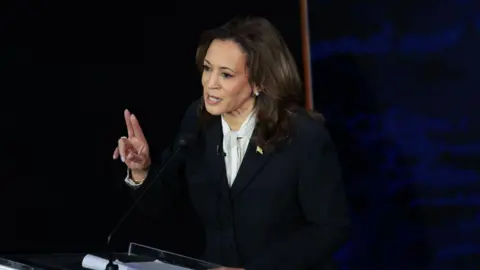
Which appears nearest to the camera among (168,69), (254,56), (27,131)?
(254,56)

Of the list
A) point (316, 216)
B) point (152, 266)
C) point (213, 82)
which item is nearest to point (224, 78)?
point (213, 82)

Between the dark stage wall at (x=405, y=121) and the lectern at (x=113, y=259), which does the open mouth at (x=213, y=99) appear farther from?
the dark stage wall at (x=405, y=121)

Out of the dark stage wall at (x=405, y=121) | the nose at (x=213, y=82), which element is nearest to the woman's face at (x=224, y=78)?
the nose at (x=213, y=82)

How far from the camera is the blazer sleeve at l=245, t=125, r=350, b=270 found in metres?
1.97

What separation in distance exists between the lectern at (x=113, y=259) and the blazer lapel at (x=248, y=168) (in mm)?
350

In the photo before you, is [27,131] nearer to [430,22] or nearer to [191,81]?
[191,81]

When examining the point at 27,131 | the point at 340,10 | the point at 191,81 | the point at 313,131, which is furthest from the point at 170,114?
the point at 313,131

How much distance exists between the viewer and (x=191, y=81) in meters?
2.89

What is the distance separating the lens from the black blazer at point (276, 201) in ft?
6.59

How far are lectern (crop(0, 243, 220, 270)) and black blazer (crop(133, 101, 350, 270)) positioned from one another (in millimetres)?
271

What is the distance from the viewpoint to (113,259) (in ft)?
5.68

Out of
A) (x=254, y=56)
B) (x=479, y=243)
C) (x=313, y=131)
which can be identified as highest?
(x=254, y=56)

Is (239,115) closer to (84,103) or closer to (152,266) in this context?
(152,266)

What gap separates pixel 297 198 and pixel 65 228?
95cm
